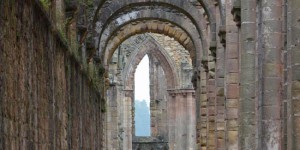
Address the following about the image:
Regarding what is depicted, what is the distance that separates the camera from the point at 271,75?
46.3ft

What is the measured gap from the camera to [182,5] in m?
27.5

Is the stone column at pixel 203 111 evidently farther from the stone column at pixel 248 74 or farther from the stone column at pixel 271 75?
the stone column at pixel 271 75

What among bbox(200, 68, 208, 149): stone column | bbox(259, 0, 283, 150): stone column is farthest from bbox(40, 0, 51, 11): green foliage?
bbox(200, 68, 208, 149): stone column

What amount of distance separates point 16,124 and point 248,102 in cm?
619

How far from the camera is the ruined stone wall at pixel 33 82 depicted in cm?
1072

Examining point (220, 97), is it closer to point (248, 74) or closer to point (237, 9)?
point (237, 9)

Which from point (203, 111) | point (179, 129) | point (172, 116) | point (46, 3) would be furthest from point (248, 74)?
point (172, 116)

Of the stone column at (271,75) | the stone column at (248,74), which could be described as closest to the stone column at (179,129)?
the stone column at (248,74)

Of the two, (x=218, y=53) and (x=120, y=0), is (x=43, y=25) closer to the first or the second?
(x=218, y=53)

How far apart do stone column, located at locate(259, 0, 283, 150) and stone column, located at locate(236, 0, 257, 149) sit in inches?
77.8

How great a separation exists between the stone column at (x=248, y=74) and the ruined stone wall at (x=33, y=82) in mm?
3369

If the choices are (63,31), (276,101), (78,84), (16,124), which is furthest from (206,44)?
(16,124)

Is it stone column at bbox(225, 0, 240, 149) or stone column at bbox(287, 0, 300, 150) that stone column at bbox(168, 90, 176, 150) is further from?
stone column at bbox(287, 0, 300, 150)

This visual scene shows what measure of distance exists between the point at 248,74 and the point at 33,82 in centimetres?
477
